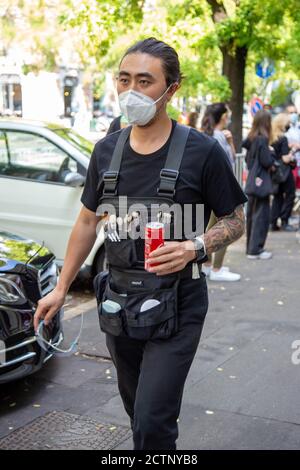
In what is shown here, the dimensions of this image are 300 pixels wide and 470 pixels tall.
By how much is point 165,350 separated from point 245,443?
1.34m

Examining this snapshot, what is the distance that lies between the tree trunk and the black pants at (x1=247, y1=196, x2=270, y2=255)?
3774 millimetres

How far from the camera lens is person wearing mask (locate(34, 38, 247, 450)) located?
2717 mm

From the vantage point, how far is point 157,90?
109 inches

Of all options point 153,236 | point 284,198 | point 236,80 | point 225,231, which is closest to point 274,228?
point 284,198

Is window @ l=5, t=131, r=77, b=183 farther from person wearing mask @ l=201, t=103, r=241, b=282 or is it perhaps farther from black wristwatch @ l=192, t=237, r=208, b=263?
black wristwatch @ l=192, t=237, r=208, b=263

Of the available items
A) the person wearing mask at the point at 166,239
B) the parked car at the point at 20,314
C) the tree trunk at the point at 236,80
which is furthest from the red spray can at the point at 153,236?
the tree trunk at the point at 236,80

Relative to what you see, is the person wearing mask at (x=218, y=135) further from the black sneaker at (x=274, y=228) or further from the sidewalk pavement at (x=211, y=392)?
the black sneaker at (x=274, y=228)

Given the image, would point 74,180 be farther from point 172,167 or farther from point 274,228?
point 274,228

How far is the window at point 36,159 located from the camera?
709 cm

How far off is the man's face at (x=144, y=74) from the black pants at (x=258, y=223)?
610 cm

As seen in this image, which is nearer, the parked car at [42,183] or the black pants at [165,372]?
the black pants at [165,372]

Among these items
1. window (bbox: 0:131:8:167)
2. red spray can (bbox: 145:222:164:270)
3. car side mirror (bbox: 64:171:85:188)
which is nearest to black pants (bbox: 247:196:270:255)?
car side mirror (bbox: 64:171:85:188)

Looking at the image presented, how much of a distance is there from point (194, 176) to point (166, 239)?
0.28 m
